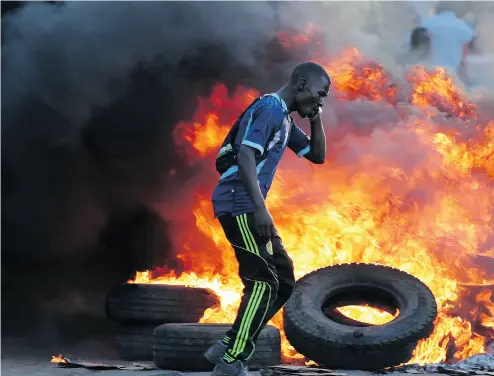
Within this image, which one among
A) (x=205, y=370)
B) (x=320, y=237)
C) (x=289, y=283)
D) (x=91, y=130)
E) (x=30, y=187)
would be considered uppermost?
(x=91, y=130)

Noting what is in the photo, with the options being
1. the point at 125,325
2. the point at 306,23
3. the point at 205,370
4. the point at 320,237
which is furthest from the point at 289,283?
the point at 306,23

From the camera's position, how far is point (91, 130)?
36.1 ft

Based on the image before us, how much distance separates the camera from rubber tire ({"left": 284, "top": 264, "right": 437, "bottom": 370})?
5.91 m

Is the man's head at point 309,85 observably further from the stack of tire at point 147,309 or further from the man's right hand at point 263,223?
the stack of tire at point 147,309

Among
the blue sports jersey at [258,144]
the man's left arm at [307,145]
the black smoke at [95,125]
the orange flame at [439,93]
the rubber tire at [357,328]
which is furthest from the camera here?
the black smoke at [95,125]

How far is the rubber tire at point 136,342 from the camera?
727cm

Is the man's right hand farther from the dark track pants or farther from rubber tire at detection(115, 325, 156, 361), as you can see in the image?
rubber tire at detection(115, 325, 156, 361)

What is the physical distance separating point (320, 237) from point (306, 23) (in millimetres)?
3700

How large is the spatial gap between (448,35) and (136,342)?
22.4ft

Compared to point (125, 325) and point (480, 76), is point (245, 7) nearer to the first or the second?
point (480, 76)

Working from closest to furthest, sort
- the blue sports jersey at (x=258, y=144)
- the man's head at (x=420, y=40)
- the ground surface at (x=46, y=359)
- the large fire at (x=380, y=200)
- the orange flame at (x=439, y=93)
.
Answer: the blue sports jersey at (x=258, y=144) < the ground surface at (x=46, y=359) < the large fire at (x=380, y=200) < the orange flame at (x=439, y=93) < the man's head at (x=420, y=40)

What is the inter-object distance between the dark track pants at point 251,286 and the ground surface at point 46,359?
104cm

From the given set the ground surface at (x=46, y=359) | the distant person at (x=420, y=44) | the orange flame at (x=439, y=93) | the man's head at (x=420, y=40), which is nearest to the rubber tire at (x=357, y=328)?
the ground surface at (x=46, y=359)

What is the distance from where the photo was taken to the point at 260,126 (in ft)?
12.8
